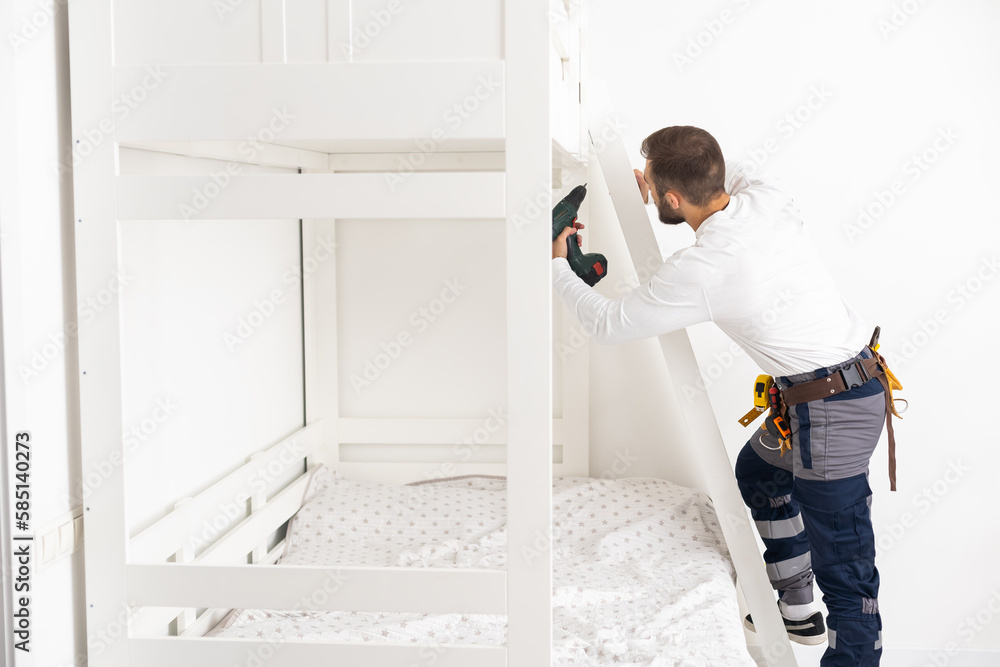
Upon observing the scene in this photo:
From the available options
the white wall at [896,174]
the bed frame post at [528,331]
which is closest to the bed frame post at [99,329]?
the bed frame post at [528,331]

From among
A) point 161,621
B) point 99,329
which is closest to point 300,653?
point 161,621

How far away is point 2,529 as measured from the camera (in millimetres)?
1396

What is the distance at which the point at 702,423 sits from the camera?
6.84ft

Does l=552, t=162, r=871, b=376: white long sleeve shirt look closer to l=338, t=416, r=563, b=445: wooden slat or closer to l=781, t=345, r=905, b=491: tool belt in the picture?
l=781, t=345, r=905, b=491: tool belt

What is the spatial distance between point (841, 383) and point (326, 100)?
134 cm

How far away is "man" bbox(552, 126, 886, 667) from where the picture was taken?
1906mm

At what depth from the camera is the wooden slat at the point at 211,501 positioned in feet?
5.66

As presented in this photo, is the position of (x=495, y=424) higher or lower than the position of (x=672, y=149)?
lower

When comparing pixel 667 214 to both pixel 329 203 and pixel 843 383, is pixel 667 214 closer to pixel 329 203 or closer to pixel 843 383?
pixel 843 383

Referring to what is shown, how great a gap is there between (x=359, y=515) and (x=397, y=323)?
68cm

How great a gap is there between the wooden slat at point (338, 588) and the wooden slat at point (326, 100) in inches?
28.9

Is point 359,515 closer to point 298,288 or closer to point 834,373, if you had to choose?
point 298,288

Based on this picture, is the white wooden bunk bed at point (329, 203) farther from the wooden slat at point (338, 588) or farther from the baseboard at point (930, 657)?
the baseboard at point (930, 657)

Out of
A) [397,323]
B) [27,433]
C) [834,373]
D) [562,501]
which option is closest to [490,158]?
[397,323]
